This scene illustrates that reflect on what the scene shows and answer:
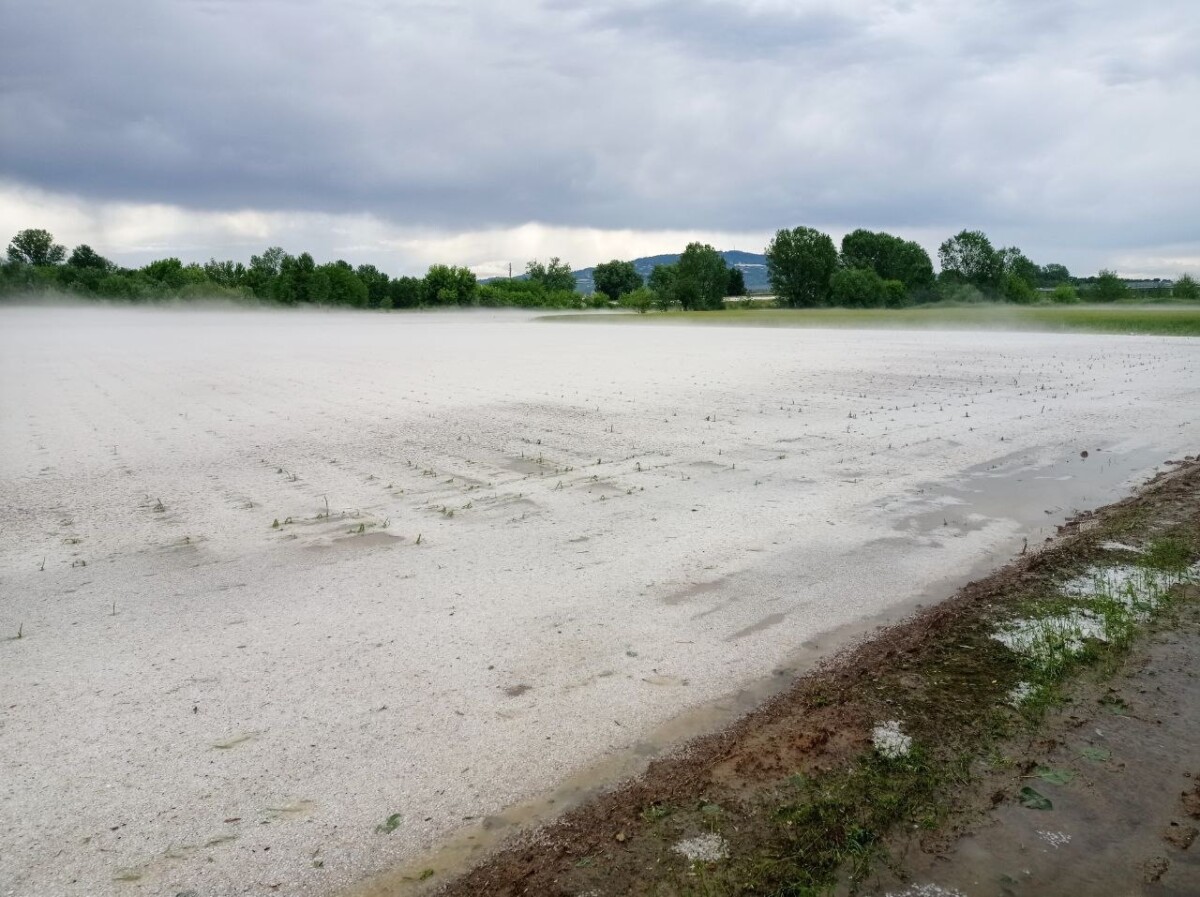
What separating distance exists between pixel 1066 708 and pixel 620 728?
244 cm

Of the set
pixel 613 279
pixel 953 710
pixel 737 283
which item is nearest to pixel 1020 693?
pixel 953 710

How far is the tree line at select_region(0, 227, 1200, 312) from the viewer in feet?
368

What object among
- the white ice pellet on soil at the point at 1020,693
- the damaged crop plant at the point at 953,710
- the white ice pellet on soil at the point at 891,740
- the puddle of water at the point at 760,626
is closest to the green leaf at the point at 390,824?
the damaged crop plant at the point at 953,710

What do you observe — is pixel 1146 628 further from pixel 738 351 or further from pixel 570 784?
pixel 738 351

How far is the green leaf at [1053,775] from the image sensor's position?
3961 millimetres

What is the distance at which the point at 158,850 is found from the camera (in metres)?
3.63

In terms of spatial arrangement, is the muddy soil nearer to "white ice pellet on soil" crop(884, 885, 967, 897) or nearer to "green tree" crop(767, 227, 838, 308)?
"white ice pellet on soil" crop(884, 885, 967, 897)

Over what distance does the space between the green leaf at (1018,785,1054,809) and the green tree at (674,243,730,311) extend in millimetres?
124526

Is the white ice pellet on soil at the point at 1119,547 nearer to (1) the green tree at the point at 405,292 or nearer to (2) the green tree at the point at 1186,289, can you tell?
(2) the green tree at the point at 1186,289

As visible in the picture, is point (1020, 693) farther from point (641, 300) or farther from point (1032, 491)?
point (641, 300)

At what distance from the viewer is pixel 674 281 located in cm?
12975

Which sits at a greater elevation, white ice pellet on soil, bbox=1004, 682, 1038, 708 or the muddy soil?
white ice pellet on soil, bbox=1004, 682, 1038, 708

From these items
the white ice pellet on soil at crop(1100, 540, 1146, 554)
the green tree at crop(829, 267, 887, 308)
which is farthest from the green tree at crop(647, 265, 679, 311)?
the white ice pellet on soil at crop(1100, 540, 1146, 554)

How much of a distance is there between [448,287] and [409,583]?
140363mm
